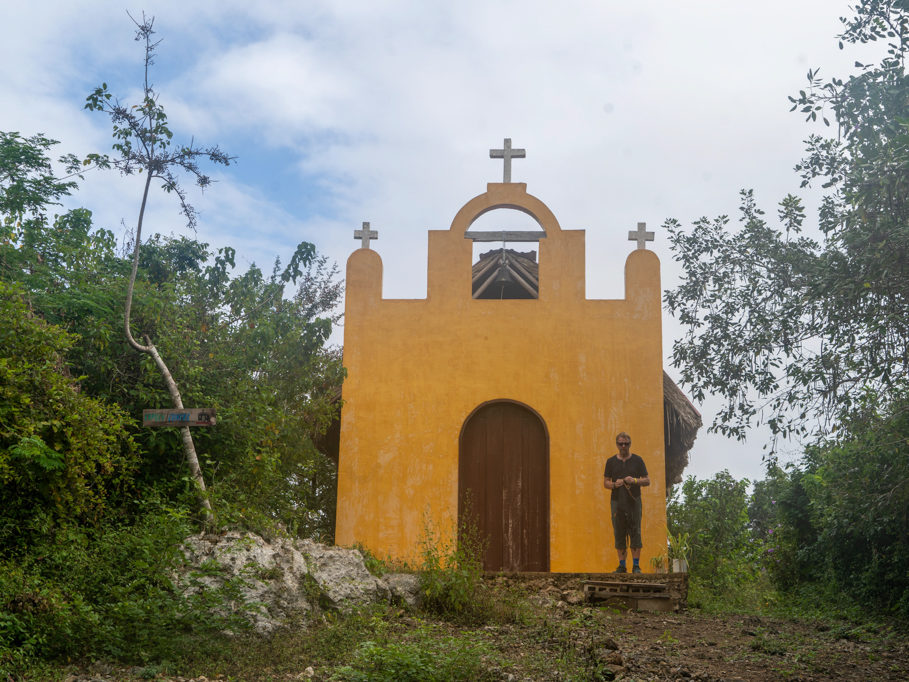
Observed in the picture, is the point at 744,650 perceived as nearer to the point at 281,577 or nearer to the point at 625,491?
the point at 281,577

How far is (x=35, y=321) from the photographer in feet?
27.3

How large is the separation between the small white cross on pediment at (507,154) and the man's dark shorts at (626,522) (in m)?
5.23

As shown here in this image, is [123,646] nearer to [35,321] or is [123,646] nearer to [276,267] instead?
[35,321]

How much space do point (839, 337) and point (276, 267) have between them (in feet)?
37.0

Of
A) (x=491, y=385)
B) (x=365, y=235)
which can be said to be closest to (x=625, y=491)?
(x=491, y=385)

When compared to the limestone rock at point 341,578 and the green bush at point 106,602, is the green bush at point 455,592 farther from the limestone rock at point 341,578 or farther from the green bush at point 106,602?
the green bush at point 106,602

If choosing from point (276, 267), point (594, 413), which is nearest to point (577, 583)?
point (594, 413)

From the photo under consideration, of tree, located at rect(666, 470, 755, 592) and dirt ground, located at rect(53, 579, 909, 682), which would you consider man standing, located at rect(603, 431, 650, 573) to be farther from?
tree, located at rect(666, 470, 755, 592)

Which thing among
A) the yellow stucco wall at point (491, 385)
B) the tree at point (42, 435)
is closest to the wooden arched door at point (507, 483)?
→ the yellow stucco wall at point (491, 385)

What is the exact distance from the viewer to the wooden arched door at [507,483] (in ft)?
42.0

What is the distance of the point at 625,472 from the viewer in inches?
476

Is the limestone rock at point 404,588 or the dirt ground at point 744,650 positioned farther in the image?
the limestone rock at point 404,588

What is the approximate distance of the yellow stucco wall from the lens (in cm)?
1281

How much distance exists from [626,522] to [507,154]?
581 centimetres
